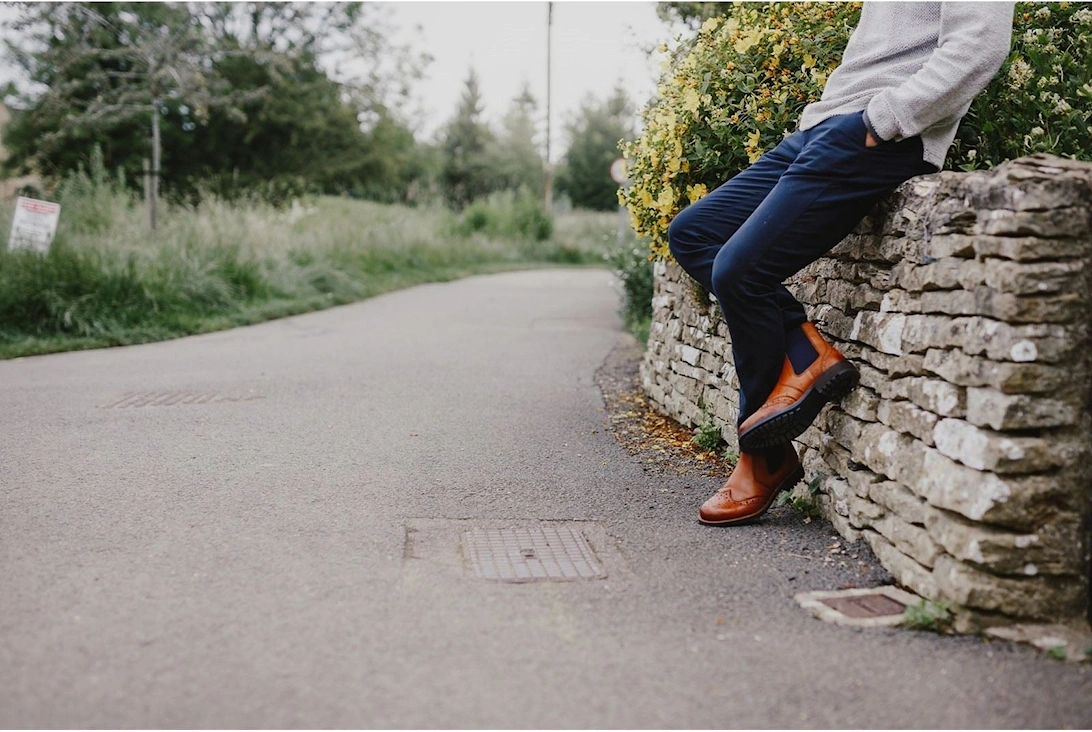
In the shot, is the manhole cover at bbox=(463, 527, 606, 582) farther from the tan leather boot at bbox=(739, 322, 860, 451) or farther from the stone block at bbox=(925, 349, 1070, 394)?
the stone block at bbox=(925, 349, 1070, 394)

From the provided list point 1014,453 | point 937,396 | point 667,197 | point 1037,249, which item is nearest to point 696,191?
point 667,197

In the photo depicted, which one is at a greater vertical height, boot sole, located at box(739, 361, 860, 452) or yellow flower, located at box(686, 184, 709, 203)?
yellow flower, located at box(686, 184, 709, 203)

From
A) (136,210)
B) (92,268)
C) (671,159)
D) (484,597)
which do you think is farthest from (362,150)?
(484,597)

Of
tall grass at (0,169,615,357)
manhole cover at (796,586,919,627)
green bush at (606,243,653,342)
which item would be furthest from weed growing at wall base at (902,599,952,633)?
tall grass at (0,169,615,357)

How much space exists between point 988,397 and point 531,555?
5.44ft

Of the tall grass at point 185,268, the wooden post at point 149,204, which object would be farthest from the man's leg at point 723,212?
the wooden post at point 149,204

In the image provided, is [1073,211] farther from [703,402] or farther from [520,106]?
[520,106]

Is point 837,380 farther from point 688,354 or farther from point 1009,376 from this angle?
point 688,354

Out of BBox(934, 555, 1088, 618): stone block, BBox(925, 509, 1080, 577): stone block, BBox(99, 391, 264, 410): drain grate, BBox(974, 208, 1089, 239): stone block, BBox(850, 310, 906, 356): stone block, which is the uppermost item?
BBox(974, 208, 1089, 239): stone block

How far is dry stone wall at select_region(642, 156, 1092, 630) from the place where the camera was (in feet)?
8.71

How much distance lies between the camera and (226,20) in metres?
27.5

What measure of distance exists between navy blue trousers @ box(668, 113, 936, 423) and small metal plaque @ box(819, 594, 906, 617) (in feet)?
2.97

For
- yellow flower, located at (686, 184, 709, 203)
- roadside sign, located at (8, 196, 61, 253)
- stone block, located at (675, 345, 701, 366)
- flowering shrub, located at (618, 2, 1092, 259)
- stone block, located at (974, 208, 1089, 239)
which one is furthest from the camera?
roadside sign, located at (8, 196, 61, 253)

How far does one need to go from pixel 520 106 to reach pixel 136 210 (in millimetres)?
59061
